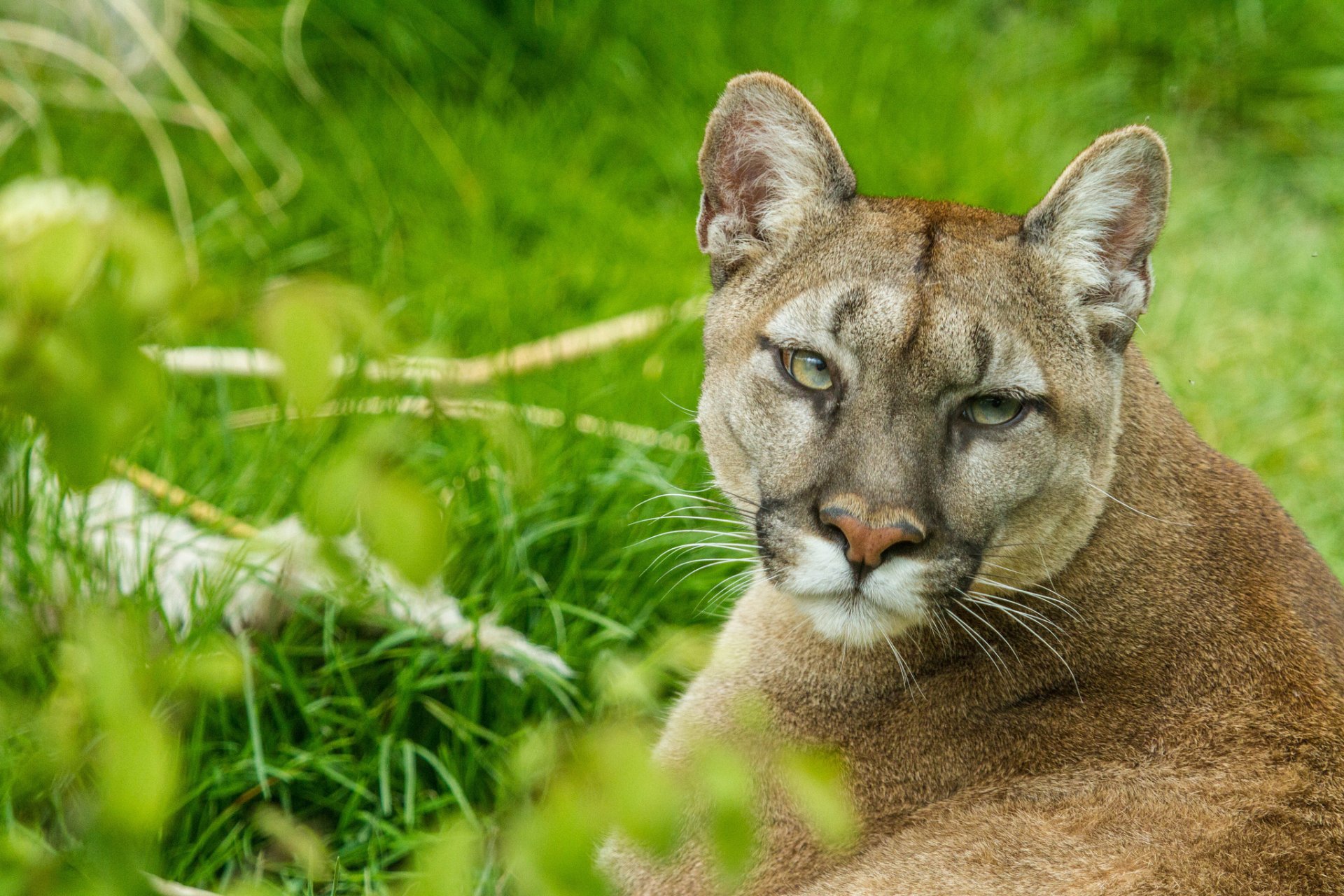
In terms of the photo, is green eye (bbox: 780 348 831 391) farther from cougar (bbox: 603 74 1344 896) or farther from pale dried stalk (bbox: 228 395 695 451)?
pale dried stalk (bbox: 228 395 695 451)

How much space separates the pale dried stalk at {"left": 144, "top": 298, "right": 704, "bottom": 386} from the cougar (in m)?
1.54

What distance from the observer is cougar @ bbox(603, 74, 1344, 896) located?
9.77ft

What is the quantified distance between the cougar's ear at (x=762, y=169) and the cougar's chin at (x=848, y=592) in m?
0.93

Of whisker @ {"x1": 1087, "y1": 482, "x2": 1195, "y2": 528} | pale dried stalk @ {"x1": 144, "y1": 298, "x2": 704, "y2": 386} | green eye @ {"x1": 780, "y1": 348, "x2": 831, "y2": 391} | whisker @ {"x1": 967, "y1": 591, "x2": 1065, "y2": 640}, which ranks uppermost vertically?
green eye @ {"x1": 780, "y1": 348, "x2": 831, "y2": 391}

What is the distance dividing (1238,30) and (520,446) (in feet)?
23.4

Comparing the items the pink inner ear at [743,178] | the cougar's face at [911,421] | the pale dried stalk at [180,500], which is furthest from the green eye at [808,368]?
the pale dried stalk at [180,500]

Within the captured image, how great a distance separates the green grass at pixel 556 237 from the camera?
3957mm

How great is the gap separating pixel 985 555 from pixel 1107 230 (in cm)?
85

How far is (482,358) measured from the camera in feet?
18.2

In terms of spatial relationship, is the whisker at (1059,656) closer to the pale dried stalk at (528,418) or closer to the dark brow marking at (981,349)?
the dark brow marking at (981,349)

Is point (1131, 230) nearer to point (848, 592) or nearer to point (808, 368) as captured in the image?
point (808, 368)

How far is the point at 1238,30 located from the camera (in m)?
7.89

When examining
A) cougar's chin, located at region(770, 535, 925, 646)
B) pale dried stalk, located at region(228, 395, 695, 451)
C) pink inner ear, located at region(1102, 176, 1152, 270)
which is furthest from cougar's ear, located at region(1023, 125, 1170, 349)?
pale dried stalk, located at region(228, 395, 695, 451)

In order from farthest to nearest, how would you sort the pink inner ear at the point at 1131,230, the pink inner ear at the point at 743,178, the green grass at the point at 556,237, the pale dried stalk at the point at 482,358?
the pale dried stalk at the point at 482,358 → the green grass at the point at 556,237 → the pink inner ear at the point at 743,178 → the pink inner ear at the point at 1131,230
